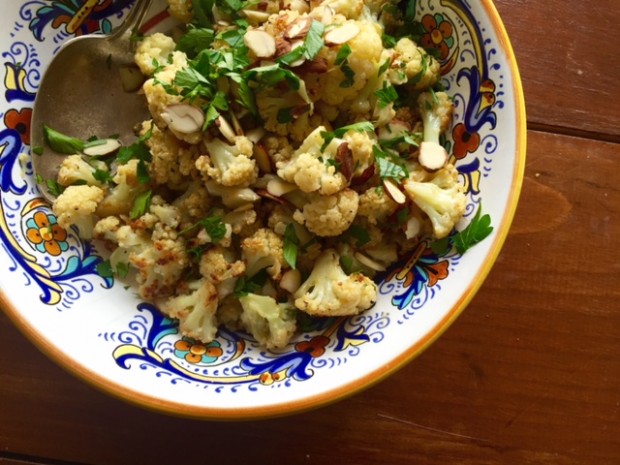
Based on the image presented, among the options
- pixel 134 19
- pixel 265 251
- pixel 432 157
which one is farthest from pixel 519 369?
pixel 134 19

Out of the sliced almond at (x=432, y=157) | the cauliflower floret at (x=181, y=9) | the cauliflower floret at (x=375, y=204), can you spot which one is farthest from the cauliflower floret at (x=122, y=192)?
the sliced almond at (x=432, y=157)

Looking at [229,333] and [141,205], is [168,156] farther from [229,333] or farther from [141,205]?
[229,333]

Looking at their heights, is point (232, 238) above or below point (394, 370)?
above

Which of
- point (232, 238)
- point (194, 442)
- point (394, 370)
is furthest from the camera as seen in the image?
point (194, 442)

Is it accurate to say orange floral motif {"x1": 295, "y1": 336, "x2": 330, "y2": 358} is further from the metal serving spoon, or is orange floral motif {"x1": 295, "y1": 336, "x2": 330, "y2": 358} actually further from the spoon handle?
the spoon handle

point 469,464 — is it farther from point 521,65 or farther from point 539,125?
point 521,65

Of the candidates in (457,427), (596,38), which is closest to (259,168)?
(457,427)

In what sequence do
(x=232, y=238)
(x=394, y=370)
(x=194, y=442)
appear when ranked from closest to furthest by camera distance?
(x=394, y=370) → (x=232, y=238) → (x=194, y=442)
